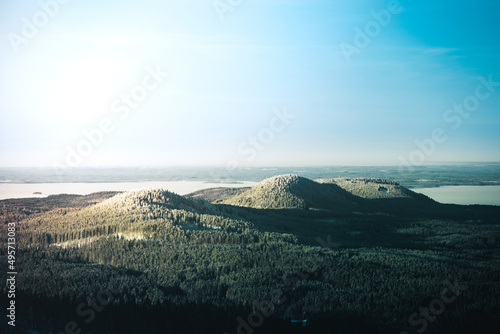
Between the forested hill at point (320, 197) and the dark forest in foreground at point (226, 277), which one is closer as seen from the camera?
the dark forest in foreground at point (226, 277)

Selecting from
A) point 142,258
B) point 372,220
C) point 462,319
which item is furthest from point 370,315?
point 372,220

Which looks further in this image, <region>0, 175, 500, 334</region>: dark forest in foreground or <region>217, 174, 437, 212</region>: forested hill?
<region>217, 174, 437, 212</region>: forested hill

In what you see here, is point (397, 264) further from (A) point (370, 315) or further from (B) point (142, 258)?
(B) point (142, 258)

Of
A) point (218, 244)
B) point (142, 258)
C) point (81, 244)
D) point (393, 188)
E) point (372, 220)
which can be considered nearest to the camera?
point (142, 258)

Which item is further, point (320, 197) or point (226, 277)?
point (320, 197)

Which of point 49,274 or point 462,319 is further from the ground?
point 49,274

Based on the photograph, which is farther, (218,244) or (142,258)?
A: (218,244)

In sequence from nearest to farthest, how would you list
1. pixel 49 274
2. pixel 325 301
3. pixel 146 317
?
pixel 146 317
pixel 325 301
pixel 49 274

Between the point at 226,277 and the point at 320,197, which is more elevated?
the point at 320,197
